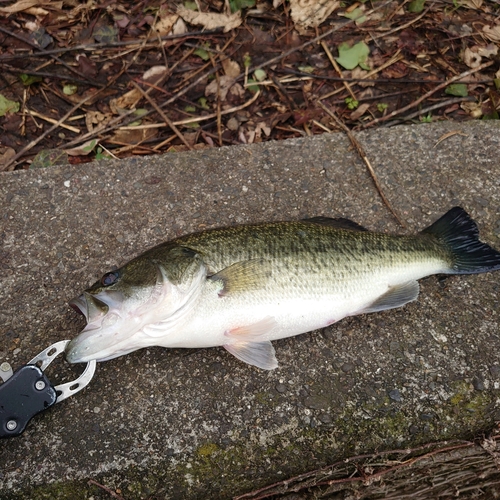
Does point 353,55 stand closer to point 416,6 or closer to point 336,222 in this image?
point 416,6

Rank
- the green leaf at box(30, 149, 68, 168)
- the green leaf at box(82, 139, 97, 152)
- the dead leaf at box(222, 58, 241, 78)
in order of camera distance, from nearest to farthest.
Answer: the green leaf at box(30, 149, 68, 168), the green leaf at box(82, 139, 97, 152), the dead leaf at box(222, 58, 241, 78)

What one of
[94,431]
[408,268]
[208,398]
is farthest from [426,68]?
[94,431]

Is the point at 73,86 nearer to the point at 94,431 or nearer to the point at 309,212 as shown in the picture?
the point at 309,212

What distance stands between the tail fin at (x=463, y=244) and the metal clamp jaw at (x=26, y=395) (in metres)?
2.21

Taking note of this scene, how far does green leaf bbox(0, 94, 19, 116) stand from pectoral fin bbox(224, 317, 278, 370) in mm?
2877

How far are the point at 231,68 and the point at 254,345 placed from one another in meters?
2.67

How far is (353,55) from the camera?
426 centimetres

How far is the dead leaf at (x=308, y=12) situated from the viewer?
169 inches

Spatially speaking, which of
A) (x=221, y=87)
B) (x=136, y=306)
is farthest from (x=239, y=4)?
(x=136, y=306)

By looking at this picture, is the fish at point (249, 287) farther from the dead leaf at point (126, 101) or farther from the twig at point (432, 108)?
the dead leaf at point (126, 101)

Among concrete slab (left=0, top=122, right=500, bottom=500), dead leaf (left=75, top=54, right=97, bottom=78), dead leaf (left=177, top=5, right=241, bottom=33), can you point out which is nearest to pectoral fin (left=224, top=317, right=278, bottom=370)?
concrete slab (left=0, top=122, right=500, bottom=500)

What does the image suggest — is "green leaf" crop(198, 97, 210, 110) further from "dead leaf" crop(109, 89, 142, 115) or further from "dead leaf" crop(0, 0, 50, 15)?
"dead leaf" crop(0, 0, 50, 15)

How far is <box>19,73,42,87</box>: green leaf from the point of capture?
13.2 feet

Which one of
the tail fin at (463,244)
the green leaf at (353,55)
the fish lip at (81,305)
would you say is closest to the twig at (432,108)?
the green leaf at (353,55)
